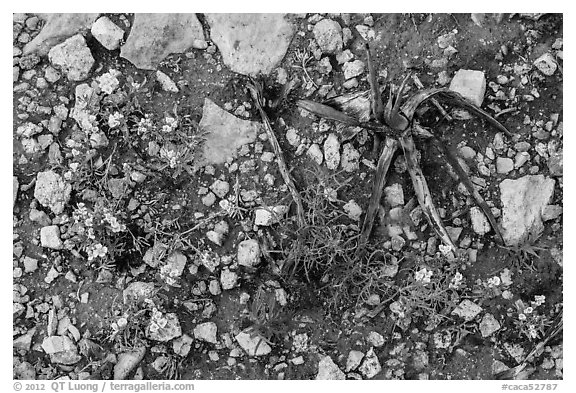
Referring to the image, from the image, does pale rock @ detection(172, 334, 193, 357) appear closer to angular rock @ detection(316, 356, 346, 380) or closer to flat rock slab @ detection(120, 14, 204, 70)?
angular rock @ detection(316, 356, 346, 380)

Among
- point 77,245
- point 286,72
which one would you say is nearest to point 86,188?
point 77,245

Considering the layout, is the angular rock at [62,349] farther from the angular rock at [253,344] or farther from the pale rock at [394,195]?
the pale rock at [394,195]

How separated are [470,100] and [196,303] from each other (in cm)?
167

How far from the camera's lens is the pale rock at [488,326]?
9.00 ft

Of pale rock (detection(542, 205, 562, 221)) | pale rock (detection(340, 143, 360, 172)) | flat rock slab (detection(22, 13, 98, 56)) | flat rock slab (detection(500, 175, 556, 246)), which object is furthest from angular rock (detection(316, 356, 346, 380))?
flat rock slab (detection(22, 13, 98, 56))

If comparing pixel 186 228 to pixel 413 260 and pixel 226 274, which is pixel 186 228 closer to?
pixel 226 274

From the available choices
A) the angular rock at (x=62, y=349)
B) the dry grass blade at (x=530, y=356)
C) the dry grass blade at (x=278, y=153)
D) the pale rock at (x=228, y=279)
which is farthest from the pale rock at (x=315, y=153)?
the angular rock at (x=62, y=349)

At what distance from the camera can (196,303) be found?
2.74 meters

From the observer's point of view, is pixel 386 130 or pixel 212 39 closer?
pixel 386 130

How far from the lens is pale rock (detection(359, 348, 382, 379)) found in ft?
9.00

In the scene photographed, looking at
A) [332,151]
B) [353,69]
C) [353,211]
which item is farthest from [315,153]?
[353,69]

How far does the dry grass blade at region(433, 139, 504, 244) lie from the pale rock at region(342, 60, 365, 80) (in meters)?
0.51

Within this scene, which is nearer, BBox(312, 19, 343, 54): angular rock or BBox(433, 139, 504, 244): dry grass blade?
BBox(433, 139, 504, 244): dry grass blade

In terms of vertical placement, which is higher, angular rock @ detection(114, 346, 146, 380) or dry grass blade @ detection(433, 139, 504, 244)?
dry grass blade @ detection(433, 139, 504, 244)
